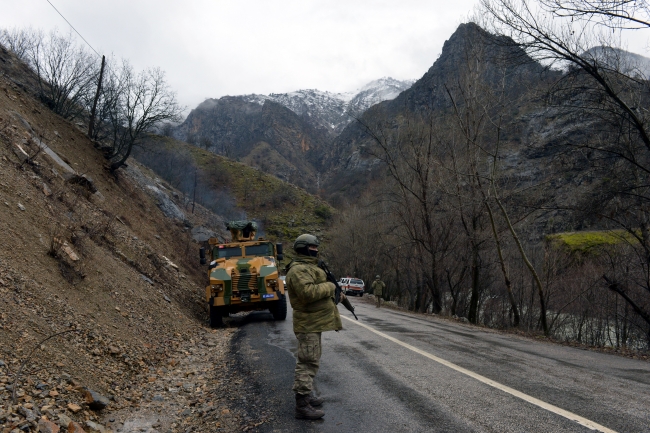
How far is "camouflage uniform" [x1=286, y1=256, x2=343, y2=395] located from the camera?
14.9 ft

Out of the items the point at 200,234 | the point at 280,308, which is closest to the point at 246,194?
the point at 200,234

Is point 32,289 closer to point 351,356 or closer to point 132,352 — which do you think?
point 132,352

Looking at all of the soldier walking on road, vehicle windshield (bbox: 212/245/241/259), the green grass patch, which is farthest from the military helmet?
the green grass patch

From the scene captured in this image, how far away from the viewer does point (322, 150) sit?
190m

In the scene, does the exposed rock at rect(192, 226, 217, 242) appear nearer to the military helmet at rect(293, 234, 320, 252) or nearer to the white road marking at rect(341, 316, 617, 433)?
the white road marking at rect(341, 316, 617, 433)

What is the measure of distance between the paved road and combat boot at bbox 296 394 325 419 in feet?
0.23

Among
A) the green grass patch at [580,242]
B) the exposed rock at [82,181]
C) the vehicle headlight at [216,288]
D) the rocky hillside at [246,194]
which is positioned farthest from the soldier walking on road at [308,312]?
the rocky hillside at [246,194]

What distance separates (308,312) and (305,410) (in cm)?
93

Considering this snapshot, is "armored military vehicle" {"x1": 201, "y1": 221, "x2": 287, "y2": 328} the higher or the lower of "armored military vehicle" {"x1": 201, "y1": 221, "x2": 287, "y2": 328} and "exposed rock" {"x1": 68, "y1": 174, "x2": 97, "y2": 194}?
the lower

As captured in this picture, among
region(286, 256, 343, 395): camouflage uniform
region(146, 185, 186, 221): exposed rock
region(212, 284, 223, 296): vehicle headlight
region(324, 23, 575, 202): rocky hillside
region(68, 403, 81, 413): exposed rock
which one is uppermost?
region(324, 23, 575, 202): rocky hillside

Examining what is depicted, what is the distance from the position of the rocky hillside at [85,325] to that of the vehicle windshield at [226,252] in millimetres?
1869

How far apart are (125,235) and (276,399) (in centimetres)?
1286

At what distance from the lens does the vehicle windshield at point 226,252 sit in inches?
572

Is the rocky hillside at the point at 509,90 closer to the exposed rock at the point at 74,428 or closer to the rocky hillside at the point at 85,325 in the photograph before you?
the rocky hillside at the point at 85,325
